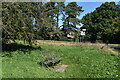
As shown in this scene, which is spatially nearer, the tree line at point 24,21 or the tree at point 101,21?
the tree line at point 24,21

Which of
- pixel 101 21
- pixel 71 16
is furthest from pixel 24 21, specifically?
pixel 101 21

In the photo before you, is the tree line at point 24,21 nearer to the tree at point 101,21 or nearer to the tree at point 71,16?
the tree at point 71,16

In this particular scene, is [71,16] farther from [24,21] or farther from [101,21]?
[24,21]

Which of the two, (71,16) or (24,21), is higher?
(71,16)

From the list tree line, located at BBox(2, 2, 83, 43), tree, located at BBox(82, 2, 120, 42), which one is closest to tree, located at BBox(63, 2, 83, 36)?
tree, located at BBox(82, 2, 120, 42)

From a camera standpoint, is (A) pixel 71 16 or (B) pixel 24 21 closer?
(B) pixel 24 21

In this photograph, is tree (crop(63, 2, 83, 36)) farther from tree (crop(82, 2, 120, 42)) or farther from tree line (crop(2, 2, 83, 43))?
Answer: tree line (crop(2, 2, 83, 43))

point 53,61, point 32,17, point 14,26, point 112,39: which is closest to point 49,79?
point 53,61

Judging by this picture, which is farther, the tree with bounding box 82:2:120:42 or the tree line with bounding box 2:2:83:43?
the tree with bounding box 82:2:120:42

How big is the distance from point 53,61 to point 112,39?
2316cm

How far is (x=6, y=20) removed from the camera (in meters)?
6.83

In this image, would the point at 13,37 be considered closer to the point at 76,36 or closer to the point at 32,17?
the point at 32,17

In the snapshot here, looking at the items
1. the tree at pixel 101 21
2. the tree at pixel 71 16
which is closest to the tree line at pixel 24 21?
the tree at pixel 71 16

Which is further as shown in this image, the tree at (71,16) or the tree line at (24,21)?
the tree at (71,16)
